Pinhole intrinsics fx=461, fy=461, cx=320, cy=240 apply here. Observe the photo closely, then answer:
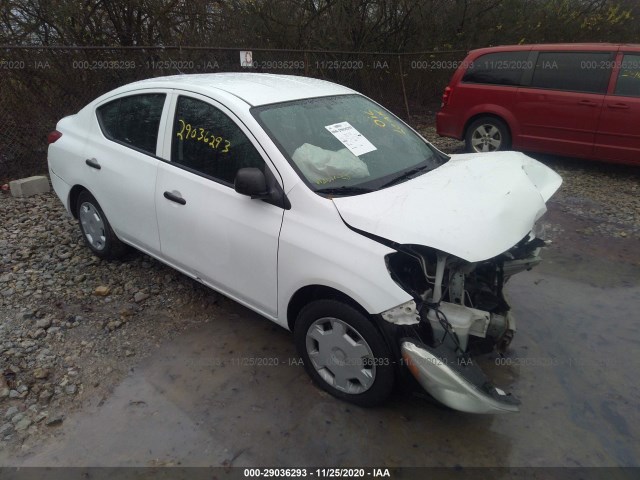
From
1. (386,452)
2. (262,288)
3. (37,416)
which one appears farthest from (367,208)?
(37,416)

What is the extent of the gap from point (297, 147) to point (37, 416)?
2.10 metres

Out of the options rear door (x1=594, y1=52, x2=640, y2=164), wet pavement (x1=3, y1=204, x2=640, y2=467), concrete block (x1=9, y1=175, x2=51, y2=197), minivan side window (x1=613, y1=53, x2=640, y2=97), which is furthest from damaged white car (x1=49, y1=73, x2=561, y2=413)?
minivan side window (x1=613, y1=53, x2=640, y2=97)

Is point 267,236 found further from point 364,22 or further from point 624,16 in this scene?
point 624,16

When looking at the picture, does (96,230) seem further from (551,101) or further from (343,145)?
(551,101)

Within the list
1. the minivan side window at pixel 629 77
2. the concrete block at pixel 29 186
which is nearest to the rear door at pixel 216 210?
the concrete block at pixel 29 186

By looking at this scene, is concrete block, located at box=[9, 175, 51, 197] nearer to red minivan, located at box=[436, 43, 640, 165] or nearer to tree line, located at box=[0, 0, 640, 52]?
tree line, located at box=[0, 0, 640, 52]

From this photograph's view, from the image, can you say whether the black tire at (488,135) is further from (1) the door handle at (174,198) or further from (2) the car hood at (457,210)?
(1) the door handle at (174,198)

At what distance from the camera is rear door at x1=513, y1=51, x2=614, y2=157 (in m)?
6.15

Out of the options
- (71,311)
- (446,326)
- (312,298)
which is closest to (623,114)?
(446,326)

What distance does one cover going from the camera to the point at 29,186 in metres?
6.05

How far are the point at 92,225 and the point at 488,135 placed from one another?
571 centimetres

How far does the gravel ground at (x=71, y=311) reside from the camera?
2.70 meters

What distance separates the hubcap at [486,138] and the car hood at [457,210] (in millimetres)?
4367

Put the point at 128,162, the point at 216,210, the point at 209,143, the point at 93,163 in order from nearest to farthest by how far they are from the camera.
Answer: the point at 216,210, the point at 209,143, the point at 128,162, the point at 93,163
